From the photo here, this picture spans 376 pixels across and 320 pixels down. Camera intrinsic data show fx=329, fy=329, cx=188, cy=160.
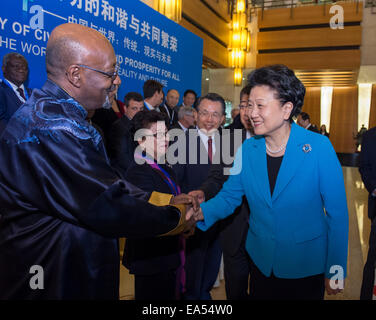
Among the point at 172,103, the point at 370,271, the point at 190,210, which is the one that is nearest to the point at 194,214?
the point at 190,210

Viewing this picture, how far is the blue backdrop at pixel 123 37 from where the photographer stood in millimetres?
3467

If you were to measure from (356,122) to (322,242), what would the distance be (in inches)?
661

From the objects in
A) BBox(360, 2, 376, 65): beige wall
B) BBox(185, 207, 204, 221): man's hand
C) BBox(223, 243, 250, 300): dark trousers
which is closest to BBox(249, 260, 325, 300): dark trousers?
BBox(185, 207, 204, 221): man's hand

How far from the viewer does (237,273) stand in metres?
2.36

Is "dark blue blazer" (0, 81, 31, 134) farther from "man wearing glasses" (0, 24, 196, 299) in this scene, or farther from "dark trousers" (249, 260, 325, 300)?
"dark trousers" (249, 260, 325, 300)

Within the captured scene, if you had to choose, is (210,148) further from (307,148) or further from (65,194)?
(65,194)

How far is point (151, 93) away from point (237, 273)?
109 inches

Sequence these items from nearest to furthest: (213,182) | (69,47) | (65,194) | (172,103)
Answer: (65,194) → (69,47) → (213,182) → (172,103)

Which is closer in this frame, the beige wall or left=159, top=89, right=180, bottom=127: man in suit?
left=159, top=89, right=180, bottom=127: man in suit

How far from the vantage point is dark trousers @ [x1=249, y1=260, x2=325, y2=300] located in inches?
63.5

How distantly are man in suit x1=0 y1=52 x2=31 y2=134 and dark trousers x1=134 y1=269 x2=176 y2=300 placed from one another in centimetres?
214

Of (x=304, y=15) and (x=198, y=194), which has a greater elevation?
(x=304, y=15)

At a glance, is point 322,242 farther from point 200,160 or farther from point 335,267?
point 200,160
